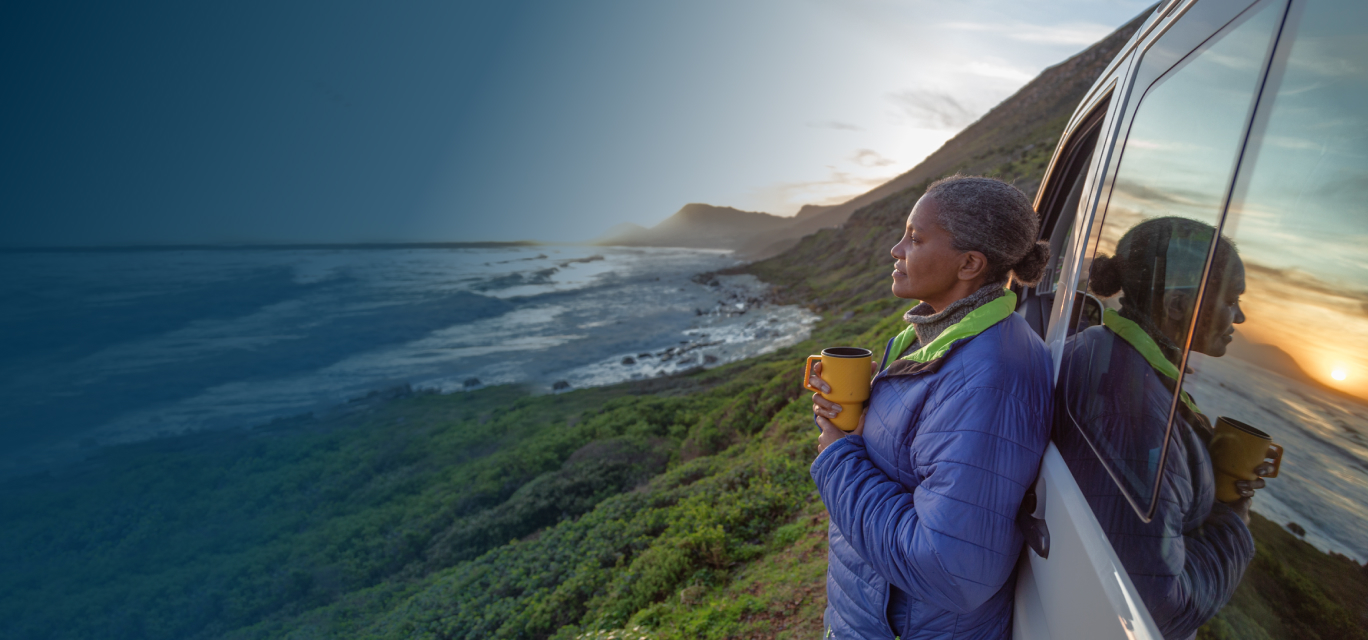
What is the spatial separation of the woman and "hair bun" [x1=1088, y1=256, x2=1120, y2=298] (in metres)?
0.14

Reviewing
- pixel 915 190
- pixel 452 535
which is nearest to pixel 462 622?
pixel 452 535

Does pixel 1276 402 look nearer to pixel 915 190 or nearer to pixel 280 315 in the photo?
pixel 915 190

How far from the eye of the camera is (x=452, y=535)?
399 inches

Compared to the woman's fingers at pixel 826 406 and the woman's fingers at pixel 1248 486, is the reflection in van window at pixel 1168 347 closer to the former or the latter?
the woman's fingers at pixel 1248 486

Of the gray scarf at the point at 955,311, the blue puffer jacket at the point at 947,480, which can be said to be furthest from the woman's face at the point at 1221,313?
the gray scarf at the point at 955,311

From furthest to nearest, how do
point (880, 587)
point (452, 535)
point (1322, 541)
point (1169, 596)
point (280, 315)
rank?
point (280, 315) < point (452, 535) < point (880, 587) < point (1169, 596) < point (1322, 541)

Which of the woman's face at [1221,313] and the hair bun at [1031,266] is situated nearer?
the woman's face at [1221,313]

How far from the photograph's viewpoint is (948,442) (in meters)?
1.38

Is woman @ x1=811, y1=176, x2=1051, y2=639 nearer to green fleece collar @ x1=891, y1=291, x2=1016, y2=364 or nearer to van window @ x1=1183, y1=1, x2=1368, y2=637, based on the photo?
green fleece collar @ x1=891, y1=291, x2=1016, y2=364

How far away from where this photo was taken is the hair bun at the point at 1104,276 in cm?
144

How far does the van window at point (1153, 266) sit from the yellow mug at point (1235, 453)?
0.50 feet

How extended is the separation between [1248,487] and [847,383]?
0.95m

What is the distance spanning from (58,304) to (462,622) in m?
→ 57.9

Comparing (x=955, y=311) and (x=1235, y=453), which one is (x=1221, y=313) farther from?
(x=955, y=311)
